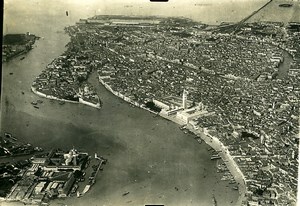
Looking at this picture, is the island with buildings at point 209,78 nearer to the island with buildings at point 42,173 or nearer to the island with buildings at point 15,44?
the island with buildings at point 15,44

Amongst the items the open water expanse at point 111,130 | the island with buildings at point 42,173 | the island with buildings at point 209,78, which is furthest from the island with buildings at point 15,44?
the island with buildings at point 42,173

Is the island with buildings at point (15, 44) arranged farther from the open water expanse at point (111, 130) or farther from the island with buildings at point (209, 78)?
the island with buildings at point (209, 78)

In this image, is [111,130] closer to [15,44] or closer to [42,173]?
[42,173]

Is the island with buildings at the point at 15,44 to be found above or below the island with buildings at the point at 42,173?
above

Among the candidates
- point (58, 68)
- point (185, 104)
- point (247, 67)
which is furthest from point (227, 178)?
point (58, 68)

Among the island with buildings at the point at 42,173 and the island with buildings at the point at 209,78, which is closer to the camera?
the island with buildings at the point at 42,173

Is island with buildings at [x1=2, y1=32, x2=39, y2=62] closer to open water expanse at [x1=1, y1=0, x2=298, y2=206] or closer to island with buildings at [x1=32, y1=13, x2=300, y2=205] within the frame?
open water expanse at [x1=1, y1=0, x2=298, y2=206]
